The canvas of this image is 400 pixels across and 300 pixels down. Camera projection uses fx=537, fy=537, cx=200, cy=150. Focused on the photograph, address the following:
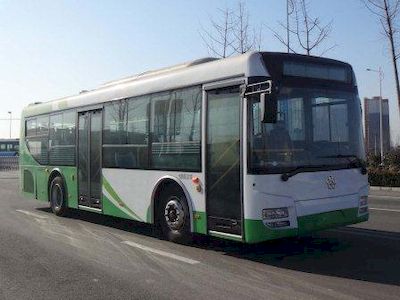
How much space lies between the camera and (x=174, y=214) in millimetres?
8875

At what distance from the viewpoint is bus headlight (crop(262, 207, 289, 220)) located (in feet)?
23.7

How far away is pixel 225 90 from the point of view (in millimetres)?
7910

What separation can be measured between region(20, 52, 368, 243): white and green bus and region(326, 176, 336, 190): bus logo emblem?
0.01 m

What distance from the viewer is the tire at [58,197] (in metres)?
12.8

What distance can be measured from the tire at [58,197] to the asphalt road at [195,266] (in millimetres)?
2030

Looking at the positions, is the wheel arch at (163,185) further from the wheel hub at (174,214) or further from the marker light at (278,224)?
the marker light at (278,224)

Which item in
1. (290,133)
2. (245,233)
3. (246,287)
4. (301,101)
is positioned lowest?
(246,287)

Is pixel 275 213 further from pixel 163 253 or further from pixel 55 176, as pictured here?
pixel 55 176

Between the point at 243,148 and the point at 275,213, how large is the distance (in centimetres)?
99

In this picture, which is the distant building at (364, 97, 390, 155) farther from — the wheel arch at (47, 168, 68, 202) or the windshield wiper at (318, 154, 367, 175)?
the windshield wiper at (318, 154, 367, 175)

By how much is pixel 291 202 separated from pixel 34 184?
910 cm

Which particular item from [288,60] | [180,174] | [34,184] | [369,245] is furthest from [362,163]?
[34,184]

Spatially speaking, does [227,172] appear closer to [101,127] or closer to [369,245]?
[369,245]

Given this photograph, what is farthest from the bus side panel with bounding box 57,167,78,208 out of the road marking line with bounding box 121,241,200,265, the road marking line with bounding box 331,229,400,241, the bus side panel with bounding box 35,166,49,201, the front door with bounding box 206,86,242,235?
the road marking line with bounding box 331,229,400,241
